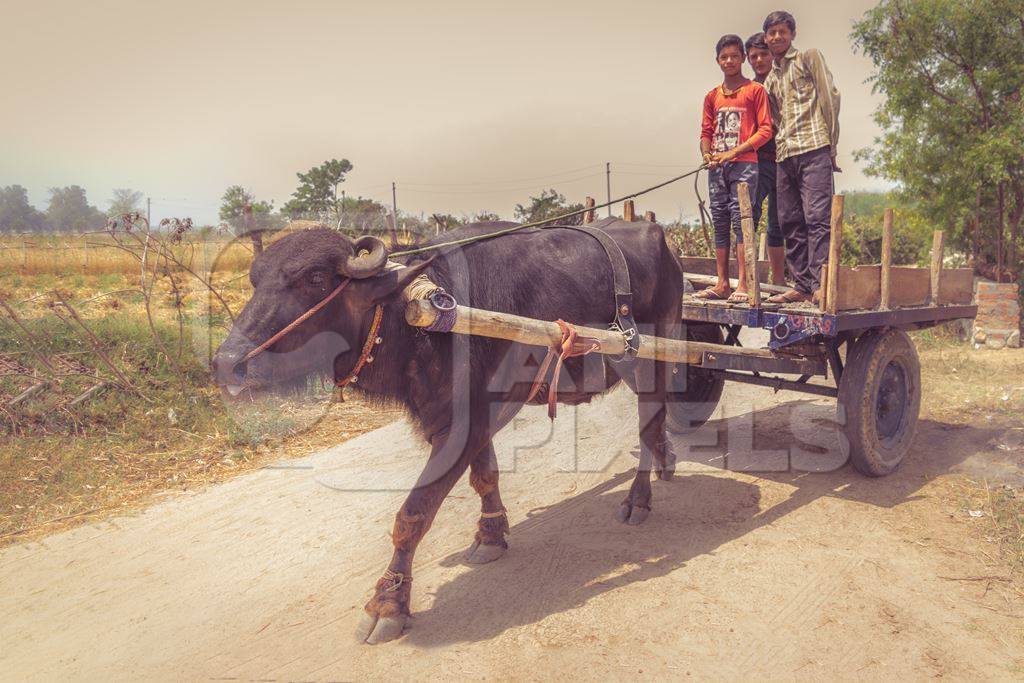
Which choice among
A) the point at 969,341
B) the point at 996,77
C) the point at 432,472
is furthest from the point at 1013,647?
the point at 996,77

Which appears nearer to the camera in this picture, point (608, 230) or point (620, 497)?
point (608, 230)

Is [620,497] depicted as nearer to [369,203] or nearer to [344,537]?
[344,537]

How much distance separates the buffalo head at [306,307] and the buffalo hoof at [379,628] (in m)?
1.12

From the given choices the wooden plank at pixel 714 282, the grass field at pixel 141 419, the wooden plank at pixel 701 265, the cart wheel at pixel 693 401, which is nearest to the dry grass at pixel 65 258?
the grass field at pixel 141 419

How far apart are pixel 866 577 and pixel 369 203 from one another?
823 inches

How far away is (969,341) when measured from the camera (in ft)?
37.6

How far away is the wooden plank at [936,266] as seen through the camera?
5160 millimetres

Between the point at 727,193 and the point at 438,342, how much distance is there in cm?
294

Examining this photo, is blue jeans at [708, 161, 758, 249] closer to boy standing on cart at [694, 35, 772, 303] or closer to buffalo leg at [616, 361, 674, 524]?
boy standing on cart at [694, 35, 772, 303]

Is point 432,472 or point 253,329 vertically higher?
point 253,329

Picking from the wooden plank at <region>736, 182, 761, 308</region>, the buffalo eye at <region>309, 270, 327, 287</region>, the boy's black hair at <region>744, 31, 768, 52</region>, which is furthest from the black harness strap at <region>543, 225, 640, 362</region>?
the boy's black hair at <region>744, 31, 768, 52</region>

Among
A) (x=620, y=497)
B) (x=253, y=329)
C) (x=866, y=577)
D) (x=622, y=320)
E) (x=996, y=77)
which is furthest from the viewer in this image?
(x=996, y=77)

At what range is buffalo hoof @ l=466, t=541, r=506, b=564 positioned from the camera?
12.7 feet

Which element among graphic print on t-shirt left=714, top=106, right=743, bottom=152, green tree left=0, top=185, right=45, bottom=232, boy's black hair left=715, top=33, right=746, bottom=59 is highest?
green tree left=0, top=185, right=45, bottom=232
